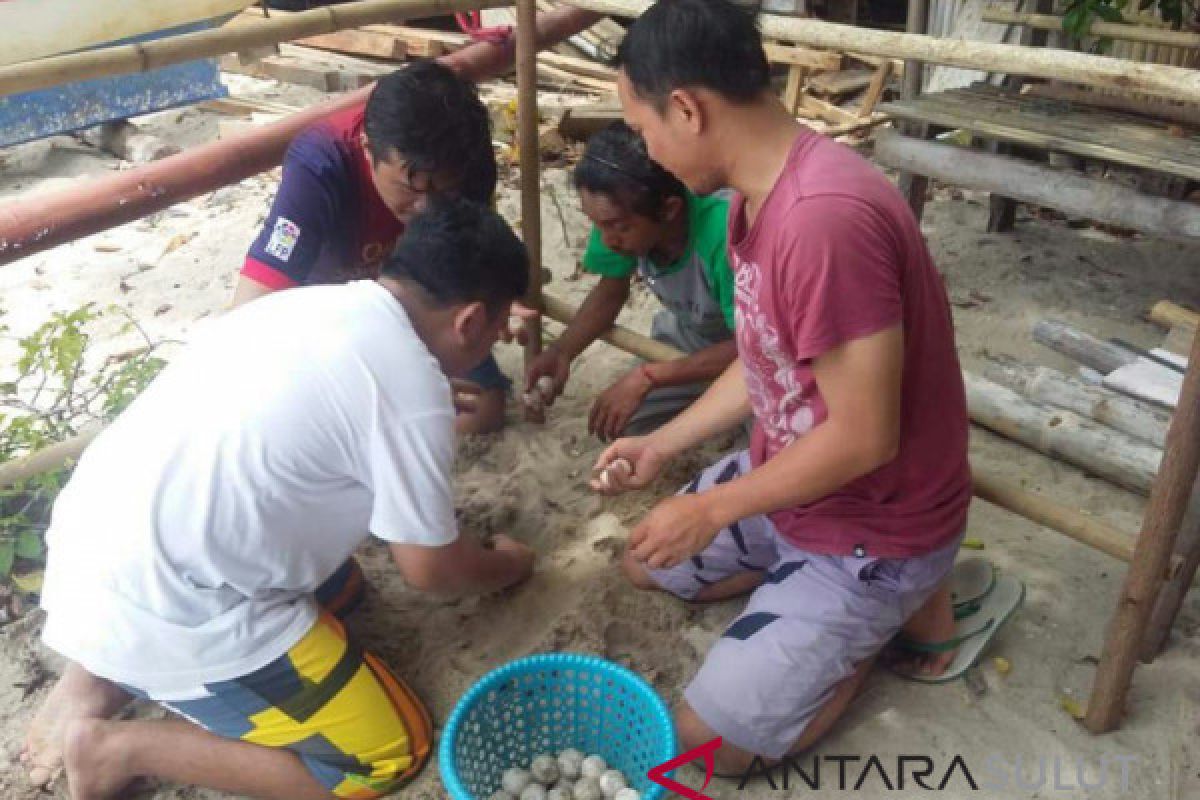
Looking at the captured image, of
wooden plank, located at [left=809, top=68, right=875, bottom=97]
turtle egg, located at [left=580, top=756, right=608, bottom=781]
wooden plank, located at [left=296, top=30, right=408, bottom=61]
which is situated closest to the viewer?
turtle egg, located at [left=580, top=756, right=608, bottom=781]

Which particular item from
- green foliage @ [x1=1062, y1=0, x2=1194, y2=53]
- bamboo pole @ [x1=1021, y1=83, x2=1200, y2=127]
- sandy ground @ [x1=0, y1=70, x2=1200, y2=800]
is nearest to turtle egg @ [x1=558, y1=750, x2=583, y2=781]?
sandy ground @ [x1=0, y1=70, x2=1200, y2=800]

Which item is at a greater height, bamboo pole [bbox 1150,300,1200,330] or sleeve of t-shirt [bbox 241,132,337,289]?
sleeve of t-shirt [bbox 241,132,337,289]

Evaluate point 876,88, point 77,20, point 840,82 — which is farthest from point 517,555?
point 840,82

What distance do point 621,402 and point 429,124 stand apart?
94cm

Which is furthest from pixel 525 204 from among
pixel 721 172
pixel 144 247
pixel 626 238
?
pixel 144 247

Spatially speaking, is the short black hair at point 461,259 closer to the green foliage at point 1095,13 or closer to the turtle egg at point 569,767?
the turtle egg at point 569,767

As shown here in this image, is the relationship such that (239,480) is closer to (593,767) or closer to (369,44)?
(593,767)

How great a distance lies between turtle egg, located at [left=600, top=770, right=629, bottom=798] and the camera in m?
2.08

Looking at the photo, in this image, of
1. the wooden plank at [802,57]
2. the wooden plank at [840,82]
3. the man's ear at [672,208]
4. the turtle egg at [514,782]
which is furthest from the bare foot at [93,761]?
the wooden plank at [840,82]

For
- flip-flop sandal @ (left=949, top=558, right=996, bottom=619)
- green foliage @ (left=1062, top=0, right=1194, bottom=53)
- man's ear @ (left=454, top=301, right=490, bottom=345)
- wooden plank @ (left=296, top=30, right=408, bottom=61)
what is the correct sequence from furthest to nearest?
wooden plank @ (left=296, top=30, right=408, bottom=61)
green foliage @ (left=1062, top=0, right=1194, bottom=53)
flip-flop sandal @ (left=949, top=558, right=996, bottom=619)
man's ear @ (left=454, top=301, right=490, bottom=345)

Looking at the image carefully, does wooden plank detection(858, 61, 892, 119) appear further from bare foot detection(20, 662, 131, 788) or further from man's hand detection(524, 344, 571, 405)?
bare foot detection(20, 662, 131, 788)

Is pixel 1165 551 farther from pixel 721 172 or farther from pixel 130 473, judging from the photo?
pixel 130 473

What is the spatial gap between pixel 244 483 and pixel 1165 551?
1825 millimetres

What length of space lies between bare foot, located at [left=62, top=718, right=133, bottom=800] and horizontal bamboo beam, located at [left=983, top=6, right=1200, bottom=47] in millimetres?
4666
